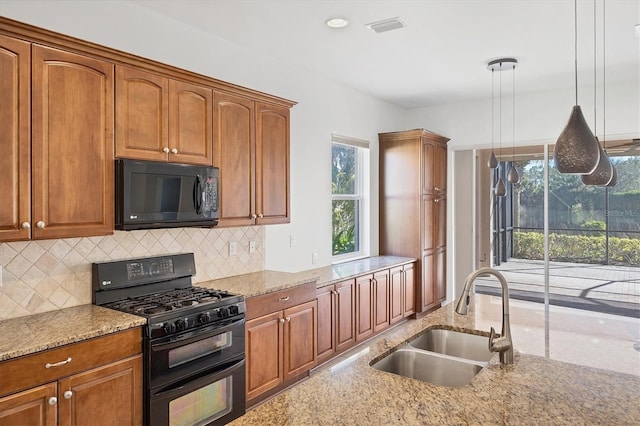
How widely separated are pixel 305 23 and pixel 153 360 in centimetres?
256

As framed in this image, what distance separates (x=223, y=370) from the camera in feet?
9.03

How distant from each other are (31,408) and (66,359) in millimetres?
227

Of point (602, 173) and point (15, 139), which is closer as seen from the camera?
point (15, 139)

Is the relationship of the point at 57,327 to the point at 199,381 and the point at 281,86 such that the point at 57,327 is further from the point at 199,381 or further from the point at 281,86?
the point at 281,86

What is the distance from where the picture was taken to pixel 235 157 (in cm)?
332

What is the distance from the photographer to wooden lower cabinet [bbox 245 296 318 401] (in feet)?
10.2

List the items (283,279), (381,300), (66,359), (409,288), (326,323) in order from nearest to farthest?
(66,359)
(283,279)
(326,323)
(381,300)
(409,288)

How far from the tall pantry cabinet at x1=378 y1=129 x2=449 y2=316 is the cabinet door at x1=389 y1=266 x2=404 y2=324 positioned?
0.42m

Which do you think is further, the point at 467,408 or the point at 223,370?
the point at 223,370

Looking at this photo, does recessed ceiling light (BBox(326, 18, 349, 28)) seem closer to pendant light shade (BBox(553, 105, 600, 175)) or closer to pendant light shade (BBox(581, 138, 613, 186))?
pendant light shade (BBox(581, 138, 613, 186))

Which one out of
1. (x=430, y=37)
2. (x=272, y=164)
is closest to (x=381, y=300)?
(x=272, y=164)

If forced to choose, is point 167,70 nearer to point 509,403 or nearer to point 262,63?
point 262,63

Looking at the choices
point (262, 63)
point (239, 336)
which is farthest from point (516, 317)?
point (262, 63)

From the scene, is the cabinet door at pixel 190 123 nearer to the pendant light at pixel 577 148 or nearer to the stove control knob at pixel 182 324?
the stove control knob at pixel 182 324
